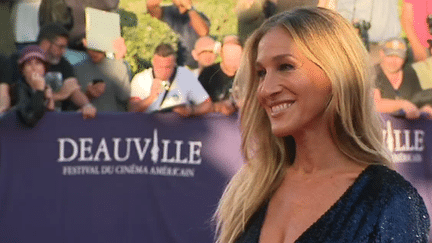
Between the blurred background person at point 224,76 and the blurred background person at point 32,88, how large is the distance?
130 centimetres

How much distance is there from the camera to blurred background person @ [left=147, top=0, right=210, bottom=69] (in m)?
6.80

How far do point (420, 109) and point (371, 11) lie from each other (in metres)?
1.11

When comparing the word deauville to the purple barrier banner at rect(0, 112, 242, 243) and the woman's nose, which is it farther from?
the woman's nose

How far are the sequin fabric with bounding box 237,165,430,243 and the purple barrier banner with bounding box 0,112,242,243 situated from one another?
4222 mm

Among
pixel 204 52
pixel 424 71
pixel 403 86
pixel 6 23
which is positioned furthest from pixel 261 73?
pixel 424 71

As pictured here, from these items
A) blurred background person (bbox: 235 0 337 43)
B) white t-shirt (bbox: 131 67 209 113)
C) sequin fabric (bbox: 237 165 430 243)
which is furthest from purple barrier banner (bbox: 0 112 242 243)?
sequin fabric (bbox: 237 165 430 243)

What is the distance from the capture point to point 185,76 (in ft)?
21.5

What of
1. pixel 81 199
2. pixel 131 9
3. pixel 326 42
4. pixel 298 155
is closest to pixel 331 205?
pixel 298 155

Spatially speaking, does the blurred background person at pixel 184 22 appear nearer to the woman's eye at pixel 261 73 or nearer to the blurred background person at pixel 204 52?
the blurred background person at pixel 204 52

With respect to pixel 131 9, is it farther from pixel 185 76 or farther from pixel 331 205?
pixel 331 205

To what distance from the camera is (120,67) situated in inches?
260

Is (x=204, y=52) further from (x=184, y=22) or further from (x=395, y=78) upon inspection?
(x=395, y=78)

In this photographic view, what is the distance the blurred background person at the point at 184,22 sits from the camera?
6.80m

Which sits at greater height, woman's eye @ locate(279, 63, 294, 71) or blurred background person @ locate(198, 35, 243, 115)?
woman's eye @ locate(279, 63, 294, 71)
